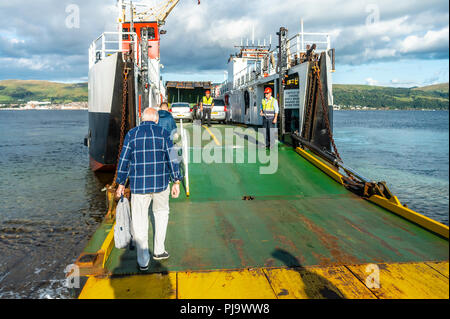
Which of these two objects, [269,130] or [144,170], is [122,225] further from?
[269,130]

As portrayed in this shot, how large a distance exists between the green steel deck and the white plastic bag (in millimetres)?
Result: 280

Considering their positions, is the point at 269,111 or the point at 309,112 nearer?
the point at 269,111

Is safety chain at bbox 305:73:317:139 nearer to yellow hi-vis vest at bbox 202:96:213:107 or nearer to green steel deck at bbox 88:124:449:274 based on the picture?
green steel deck at bbox 88:124:449:274

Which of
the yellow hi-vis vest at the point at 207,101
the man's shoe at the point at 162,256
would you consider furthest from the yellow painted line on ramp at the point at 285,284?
the yellow hi-vis vest at the point at 207,101

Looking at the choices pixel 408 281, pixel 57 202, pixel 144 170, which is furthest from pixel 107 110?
pixel 408 281

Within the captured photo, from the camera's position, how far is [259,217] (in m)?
6.05

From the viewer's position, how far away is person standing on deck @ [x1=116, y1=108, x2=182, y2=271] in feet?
13.3

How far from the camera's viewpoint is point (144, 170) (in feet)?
13.3

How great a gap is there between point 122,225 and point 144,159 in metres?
0.91

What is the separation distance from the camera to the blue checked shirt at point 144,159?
4039 mm

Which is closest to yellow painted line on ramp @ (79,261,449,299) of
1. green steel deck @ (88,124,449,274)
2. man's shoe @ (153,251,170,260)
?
green steel deck @ (88,124,449,274)
